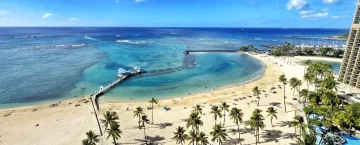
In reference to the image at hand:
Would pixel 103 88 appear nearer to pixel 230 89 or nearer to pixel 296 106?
pixel 230 89

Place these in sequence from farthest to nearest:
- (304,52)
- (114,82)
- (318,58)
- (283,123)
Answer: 1. (304,52)
2. (318,58)
3. (114,82)
4. (283,123)

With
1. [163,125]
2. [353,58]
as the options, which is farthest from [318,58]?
[163,125]

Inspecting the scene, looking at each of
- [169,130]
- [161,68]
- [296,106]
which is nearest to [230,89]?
[296,106]

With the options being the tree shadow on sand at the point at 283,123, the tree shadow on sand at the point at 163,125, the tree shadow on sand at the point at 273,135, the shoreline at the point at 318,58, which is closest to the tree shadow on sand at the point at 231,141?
the tree shadow on sand at the point at 273,135

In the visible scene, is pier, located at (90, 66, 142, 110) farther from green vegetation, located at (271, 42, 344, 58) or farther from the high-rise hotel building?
green vegetation, located at (271, 42, 344, 58)

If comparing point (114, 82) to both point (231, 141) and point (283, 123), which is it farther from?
point (283, 123)

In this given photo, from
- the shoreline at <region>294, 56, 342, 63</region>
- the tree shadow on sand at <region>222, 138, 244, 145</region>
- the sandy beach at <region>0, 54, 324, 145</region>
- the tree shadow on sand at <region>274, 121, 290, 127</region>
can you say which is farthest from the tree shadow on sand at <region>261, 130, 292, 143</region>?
the shoreline at <region>294, 56, 342, 63</region>

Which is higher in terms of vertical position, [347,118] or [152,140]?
[347,118]

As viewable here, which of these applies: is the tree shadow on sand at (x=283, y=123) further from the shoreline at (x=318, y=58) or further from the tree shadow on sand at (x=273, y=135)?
the shoreline at (x=318, y=58)
